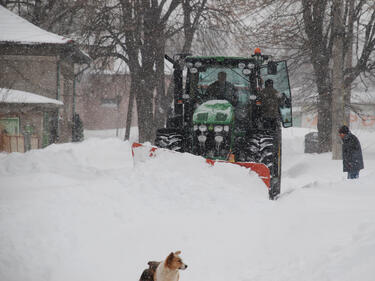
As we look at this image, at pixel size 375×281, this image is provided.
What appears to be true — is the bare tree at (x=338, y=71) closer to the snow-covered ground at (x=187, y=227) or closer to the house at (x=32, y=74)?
the snow-covered ground at (x=187, y=227)

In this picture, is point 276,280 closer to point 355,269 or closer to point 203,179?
point 355,269

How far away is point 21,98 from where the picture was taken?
1955cm

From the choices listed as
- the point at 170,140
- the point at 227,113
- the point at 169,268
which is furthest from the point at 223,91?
the point at 169,268

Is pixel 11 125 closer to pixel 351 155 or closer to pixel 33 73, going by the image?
pixel 33 73

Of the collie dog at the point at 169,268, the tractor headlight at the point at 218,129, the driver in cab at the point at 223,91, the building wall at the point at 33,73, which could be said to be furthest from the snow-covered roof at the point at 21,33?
the collie dog at the point at 169,268

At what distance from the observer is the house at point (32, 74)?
66.5 ft

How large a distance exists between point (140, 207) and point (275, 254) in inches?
84.1

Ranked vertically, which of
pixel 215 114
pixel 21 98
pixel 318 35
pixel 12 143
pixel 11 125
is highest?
pixel 318 35

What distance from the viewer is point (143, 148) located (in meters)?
8.03

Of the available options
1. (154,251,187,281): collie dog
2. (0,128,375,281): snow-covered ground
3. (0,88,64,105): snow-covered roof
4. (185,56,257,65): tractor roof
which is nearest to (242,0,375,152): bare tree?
(185,56,257,65): tractor roof

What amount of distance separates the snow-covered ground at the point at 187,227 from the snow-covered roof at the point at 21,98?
1209 centimetres

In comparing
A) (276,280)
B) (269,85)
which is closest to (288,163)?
(269,85)

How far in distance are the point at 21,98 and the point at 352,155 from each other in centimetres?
1493

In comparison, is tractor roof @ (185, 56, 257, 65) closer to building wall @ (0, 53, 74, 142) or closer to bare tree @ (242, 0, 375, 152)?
bare tree @ (242, 0, 375, 152)
